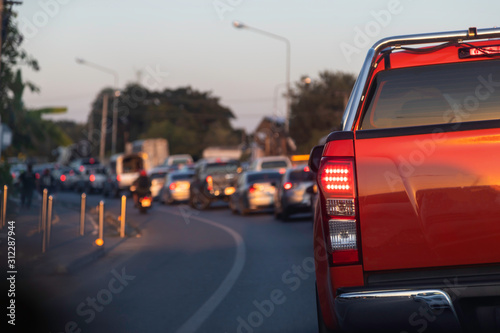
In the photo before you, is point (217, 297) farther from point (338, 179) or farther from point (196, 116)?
point (196, 116)

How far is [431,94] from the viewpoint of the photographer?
494cm

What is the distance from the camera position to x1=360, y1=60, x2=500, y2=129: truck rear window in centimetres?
482

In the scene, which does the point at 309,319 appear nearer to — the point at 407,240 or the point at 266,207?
the point at 407,240

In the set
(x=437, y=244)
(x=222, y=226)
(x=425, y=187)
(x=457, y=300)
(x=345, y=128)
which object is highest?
(x=345, y=128)

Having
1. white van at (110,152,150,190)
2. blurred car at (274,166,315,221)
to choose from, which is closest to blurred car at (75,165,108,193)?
white van at (110,152,150,190)

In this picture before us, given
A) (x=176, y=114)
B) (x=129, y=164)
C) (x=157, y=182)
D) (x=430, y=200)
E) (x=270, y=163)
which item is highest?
(x=176, y=114)

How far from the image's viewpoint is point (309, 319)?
7613mm

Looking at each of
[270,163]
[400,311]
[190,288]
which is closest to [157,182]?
[270,163]

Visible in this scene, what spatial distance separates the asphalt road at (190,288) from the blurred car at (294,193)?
13.2ft

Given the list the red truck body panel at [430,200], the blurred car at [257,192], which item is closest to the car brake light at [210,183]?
the blurred car at [257,192]

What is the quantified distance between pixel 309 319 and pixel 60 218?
55.6 ft

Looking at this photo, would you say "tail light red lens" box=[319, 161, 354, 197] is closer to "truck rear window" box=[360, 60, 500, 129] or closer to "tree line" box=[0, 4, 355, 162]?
"truck rear window" box=[360, 60, 500, 129]

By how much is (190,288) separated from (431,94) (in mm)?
5808

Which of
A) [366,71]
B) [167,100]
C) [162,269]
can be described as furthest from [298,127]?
[366,71]
